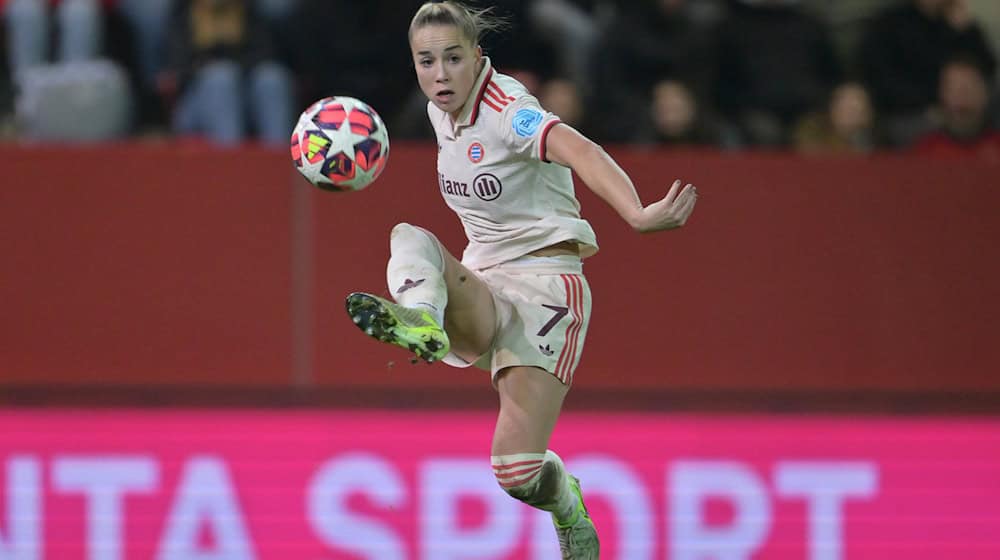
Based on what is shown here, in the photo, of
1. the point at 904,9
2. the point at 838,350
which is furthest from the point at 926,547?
the point at 904,9

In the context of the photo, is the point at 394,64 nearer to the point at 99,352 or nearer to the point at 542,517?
the point at 99,352

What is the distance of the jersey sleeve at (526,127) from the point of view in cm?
452

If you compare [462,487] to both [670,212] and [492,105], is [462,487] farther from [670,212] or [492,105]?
[670,212]

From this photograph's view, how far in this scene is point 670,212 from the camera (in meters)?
4.04

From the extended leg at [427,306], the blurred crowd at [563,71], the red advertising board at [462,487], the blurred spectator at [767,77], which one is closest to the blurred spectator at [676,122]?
the blurred crowd at [563,71]

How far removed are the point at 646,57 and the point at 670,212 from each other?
418 centimetres

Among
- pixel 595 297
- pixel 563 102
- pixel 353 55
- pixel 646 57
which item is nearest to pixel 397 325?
pixel 595 297

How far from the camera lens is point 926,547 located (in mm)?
6625

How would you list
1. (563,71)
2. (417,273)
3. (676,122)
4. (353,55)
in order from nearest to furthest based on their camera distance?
(417,273), (676,122), (353,55), (563,71)

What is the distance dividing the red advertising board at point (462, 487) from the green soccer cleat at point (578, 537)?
139 centimetres

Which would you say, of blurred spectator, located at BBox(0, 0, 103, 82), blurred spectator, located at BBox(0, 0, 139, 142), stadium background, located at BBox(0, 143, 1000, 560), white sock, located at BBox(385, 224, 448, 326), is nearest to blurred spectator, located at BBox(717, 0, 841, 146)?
stadium background, located at BBox(0, 143, 1000, 560)

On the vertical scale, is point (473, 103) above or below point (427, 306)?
above

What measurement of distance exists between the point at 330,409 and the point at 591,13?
2.72 meters

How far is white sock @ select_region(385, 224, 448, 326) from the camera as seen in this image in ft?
14.6
